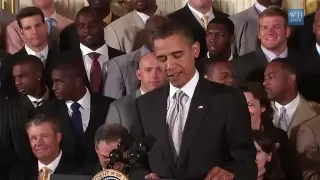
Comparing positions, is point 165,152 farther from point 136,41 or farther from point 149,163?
point 136,41

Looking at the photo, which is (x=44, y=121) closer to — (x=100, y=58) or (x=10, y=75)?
(x=10, y=75)

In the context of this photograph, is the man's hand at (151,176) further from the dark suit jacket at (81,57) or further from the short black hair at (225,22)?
the short black hair at (225,22)

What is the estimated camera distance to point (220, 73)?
149 inches

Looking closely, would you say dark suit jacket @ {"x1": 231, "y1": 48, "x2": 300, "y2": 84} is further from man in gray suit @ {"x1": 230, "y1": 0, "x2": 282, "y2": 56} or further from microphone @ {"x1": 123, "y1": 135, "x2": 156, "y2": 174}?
microphone @ {"x1": 123, "y1": 135, "x2": 156, "y2": 174}

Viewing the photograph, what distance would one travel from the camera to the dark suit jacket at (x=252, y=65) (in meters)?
3.96

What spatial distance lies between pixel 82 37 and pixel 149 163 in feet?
6.72

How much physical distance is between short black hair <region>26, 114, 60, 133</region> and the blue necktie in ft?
0.82

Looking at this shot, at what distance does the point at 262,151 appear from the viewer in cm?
325

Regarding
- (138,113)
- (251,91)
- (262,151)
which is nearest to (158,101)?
(138,113)

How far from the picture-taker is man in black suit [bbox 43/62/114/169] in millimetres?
3549

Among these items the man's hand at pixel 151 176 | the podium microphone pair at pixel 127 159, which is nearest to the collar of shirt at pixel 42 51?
the podium microphone pair at pixel 127 159

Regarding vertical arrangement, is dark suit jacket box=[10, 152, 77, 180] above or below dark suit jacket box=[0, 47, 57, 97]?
below

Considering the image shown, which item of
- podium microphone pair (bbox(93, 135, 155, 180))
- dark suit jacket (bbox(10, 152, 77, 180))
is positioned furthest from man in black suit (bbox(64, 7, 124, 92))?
podium microphone pair (bbox(93, 135, 155, 180))

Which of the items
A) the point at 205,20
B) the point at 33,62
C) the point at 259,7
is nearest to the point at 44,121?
the point at 33,62
